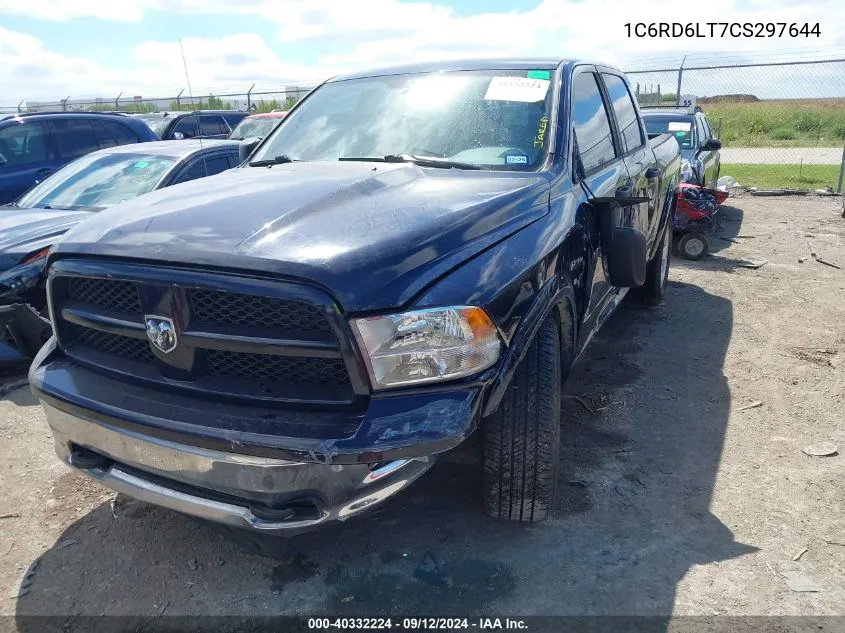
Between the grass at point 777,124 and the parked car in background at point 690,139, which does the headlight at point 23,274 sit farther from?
the grass at point 777,124

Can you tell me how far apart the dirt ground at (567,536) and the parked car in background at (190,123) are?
9115mm

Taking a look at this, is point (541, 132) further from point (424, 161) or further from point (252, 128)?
point (252, 128)

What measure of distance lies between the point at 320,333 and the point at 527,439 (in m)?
0.91

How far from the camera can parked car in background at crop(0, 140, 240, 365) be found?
171 inches

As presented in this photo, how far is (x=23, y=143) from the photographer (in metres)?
7.79

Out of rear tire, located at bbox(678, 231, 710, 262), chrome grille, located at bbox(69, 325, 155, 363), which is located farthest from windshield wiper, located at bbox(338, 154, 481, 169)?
rear tire, located at bbox(678, 231, 710, 262)

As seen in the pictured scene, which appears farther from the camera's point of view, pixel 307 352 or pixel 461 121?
pixel 461 121

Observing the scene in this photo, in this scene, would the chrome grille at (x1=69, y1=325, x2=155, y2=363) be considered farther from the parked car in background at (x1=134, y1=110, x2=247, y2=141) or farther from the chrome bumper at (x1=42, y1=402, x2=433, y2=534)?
the parked car in background at (x1=134, y1=110, x2=247, y2=141)

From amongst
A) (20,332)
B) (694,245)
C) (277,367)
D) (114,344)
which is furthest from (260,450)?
(694,245)

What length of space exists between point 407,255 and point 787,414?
9.18 feet

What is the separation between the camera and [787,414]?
12.6 feet

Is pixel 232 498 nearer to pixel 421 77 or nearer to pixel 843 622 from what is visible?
pixel 843 622

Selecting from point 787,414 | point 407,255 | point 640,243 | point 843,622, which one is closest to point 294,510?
point 407,255

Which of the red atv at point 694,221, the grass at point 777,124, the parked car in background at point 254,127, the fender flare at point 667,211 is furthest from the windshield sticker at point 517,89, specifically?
the grass at point 777,124
